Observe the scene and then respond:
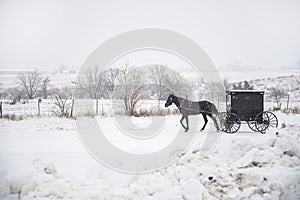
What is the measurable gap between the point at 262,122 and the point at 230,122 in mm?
425

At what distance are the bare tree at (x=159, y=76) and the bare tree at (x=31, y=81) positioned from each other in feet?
4.09

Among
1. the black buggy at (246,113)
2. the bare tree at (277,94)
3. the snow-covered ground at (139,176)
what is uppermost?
the bare tree at (277,94)

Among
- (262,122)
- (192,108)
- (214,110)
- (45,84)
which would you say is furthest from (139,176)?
(262,122)

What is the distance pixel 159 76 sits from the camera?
A: 4.11 m

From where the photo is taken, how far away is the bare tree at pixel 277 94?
4.02 meters

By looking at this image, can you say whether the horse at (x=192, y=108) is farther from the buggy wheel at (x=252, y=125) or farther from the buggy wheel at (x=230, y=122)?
the buggy wheel at (x=252, y=125)

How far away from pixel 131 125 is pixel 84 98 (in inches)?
25.9

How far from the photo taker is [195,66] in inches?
157

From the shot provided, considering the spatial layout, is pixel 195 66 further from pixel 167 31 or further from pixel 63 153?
pixel 63 153

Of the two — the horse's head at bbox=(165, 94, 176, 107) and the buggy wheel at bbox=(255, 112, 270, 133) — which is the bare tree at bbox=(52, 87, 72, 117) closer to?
the horse's head at bbox=(165, 94, 176, 107)

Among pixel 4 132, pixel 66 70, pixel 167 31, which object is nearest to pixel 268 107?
pixel 167 31

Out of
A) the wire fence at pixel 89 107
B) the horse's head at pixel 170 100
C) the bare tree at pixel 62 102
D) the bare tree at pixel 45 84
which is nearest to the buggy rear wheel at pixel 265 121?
the wire fence at pixel 89 107

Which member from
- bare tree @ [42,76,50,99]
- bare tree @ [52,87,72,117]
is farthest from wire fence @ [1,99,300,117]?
bare tree @ [42,76,50,99]

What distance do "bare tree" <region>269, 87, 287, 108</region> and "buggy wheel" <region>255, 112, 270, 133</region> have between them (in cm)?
37
